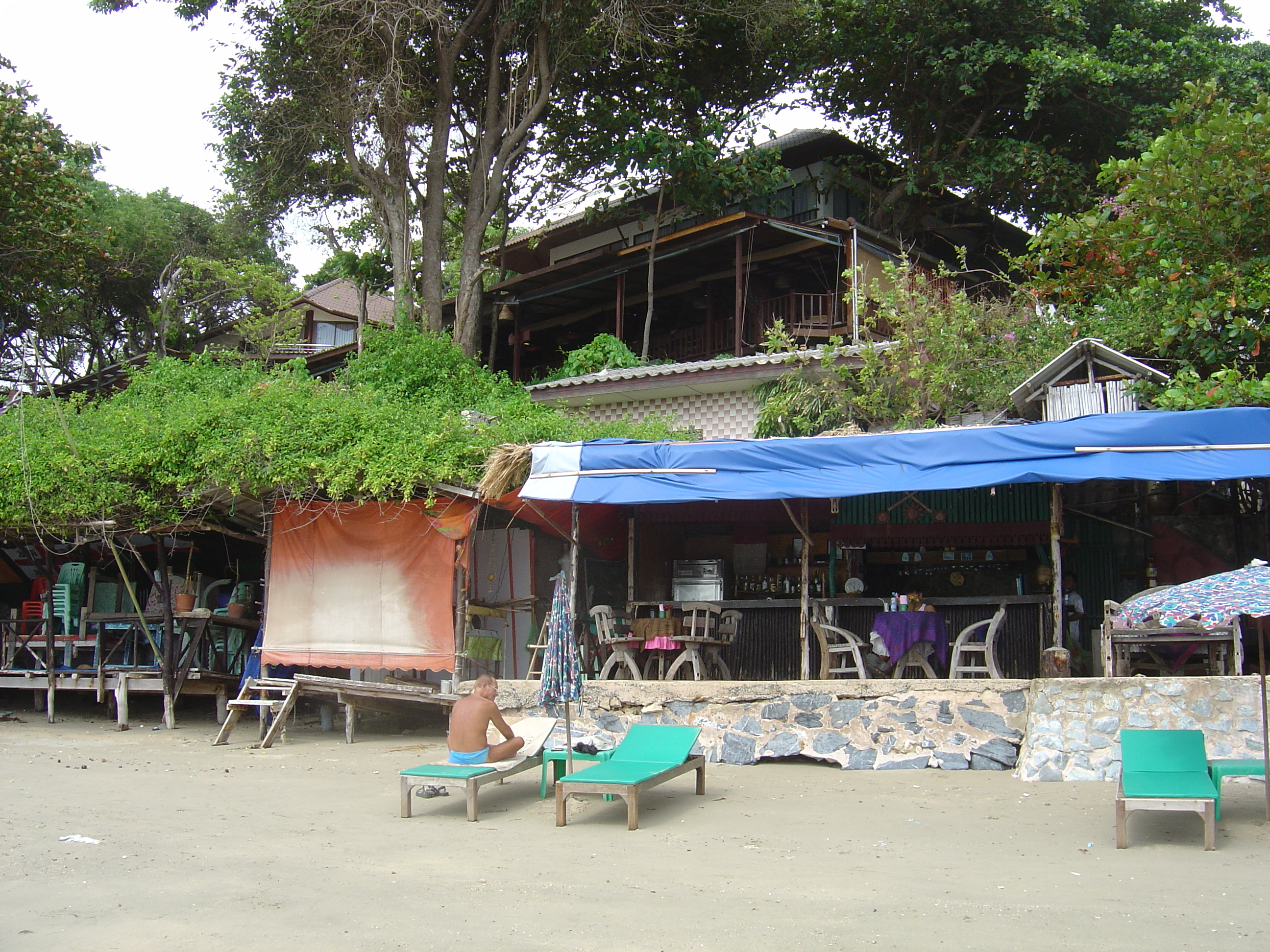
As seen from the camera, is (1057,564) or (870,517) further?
A: (870,517)

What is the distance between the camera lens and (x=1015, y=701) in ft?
29.7

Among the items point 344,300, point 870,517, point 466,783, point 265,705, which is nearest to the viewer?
point 466,783

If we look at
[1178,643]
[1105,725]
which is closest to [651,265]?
[1178,643]

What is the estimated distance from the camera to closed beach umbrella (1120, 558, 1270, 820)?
19.5 feet

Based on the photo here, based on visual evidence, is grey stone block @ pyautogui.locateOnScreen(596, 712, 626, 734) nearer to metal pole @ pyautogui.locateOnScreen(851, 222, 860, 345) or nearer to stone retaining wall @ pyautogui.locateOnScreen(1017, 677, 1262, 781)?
stone retaining wall @ pyautogui.locateOnScreen(1017, 677, 1262, 781)

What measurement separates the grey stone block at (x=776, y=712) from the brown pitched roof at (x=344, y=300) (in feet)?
68.1

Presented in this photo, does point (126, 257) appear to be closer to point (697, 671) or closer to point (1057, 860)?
point (697, 671)

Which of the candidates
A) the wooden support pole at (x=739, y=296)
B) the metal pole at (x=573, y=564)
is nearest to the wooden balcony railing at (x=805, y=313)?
the wooden support pole at (x=739, y=296)

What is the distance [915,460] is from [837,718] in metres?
2.55

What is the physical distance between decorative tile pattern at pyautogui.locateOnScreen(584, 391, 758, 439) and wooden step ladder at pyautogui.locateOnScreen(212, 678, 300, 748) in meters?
6.40

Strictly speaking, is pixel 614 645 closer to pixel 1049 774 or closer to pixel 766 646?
pixel 766 646

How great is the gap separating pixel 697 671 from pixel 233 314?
75.1ft

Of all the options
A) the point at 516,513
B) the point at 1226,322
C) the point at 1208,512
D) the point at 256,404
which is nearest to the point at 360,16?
the point at 256,404

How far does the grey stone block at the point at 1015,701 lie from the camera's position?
902 centimetres
